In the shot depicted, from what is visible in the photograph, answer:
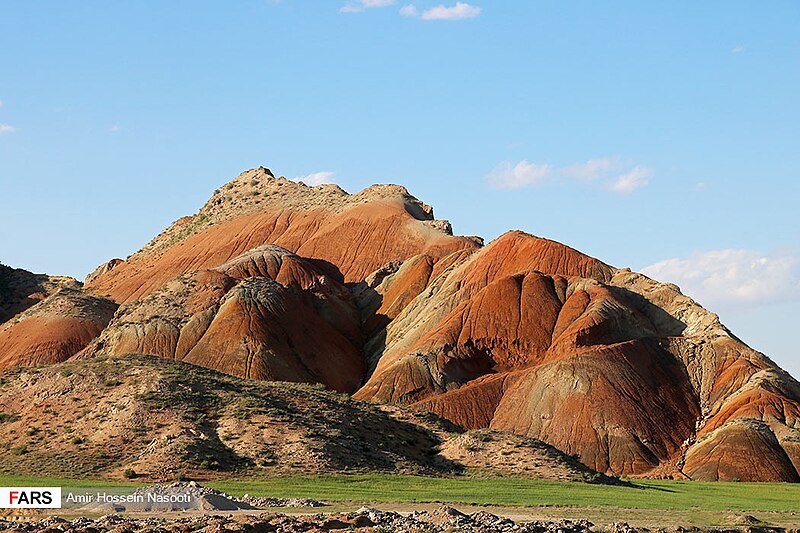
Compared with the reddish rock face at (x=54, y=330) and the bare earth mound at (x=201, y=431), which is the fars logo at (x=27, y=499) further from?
the reddish rock face at (x=54, y=330)

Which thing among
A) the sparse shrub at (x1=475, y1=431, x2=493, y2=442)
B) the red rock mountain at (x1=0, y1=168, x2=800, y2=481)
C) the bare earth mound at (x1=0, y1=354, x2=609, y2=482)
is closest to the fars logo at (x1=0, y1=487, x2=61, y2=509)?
the bare earth mound at (x1=0, y1=354, x2=609, y2=482)

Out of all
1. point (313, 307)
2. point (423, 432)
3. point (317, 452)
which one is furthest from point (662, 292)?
point (317, 452)

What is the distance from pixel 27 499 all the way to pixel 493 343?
239ft

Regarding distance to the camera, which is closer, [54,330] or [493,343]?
[493,343]

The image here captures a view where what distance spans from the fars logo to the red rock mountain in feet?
183

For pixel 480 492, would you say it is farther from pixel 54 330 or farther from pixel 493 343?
pixel 54 330

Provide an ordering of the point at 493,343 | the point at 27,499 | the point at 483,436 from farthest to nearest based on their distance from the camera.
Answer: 1. the point at 493,343
2. the point at 483,436
3. the point at 27,499

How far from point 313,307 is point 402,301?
379 inches

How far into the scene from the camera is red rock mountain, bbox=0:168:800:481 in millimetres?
93500

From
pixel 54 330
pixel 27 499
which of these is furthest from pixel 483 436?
pixel 54 330

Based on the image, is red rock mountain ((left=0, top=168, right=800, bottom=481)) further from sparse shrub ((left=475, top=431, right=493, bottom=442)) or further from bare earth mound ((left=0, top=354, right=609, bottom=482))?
bare earth mound ((left=0, top=354, right=609, bottom=482))

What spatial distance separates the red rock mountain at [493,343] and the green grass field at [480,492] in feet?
92.9

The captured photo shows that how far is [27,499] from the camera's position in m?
39.4

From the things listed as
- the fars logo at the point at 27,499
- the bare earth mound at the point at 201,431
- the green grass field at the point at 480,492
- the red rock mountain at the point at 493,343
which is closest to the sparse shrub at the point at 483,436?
the bare earth mound at the point at 201,431
